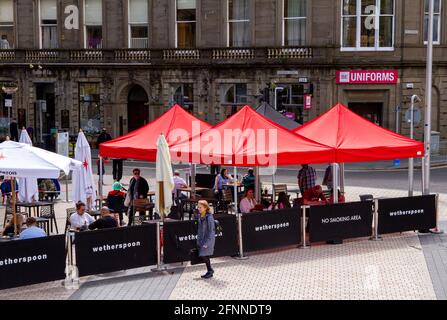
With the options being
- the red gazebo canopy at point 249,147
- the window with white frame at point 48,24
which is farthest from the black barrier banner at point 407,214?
the window with white frame at point 48,24

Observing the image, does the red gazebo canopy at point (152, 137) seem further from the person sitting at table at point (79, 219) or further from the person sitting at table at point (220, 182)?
the person sitting at table at point (79, 219)

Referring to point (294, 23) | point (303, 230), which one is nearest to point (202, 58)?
point (294, 23)

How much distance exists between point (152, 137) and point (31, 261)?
690cm

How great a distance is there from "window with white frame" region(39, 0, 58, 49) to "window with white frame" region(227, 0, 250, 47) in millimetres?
11271

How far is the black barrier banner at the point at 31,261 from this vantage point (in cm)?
1305

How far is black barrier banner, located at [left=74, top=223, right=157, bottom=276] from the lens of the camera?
13.9 metres

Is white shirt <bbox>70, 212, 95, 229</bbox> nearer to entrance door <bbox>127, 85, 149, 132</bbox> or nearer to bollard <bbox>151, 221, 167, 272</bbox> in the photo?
bollard <bbox>151, 221, 167, 272</bbox>

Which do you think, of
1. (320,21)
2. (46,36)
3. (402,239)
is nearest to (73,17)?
(46,36)

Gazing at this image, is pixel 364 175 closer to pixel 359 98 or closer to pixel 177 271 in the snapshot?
pixel 359 98

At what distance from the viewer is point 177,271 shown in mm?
15016

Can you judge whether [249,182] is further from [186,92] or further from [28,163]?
[186,92]

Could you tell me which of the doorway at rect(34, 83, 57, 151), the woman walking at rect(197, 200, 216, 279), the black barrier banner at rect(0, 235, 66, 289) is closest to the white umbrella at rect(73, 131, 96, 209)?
the black barrier banner at rect(0, 235, 66, 289)

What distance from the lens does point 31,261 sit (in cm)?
1330

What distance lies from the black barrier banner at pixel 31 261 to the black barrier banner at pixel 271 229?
4.18m
